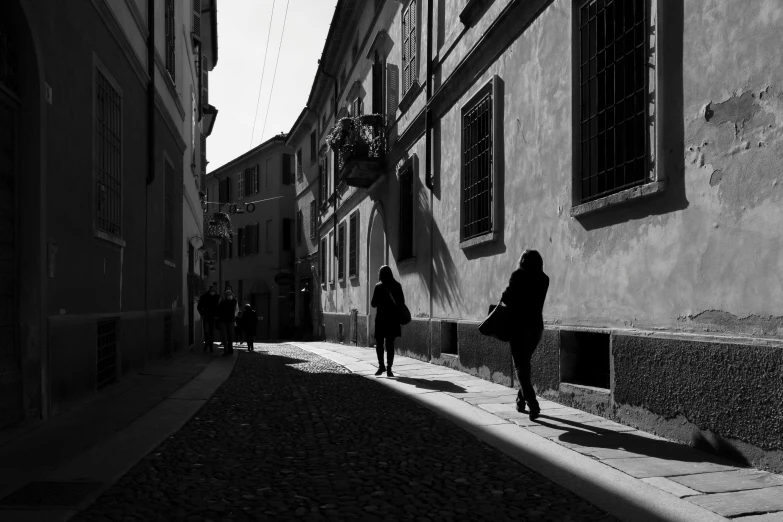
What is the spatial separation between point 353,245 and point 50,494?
62.1ft

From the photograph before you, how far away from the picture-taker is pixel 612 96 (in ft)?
23.5

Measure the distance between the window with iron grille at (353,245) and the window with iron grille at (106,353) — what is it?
12.9 m

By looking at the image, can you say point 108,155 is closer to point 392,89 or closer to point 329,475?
point 329,475

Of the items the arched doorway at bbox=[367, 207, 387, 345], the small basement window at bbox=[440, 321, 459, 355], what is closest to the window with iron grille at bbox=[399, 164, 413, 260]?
the small basement window at bbox=[440, 321, 459, 355]

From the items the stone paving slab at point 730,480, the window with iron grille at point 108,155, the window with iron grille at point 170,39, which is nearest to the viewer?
the stone paving slab at point 730,480

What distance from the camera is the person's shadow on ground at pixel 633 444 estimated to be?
5102mm

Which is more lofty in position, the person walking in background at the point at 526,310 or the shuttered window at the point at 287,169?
the shuttered window at the point at 287,169

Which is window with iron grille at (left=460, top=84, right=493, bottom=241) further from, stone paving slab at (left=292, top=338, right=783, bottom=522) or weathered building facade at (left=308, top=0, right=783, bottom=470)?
stone paving slab at (left=292, top=338, right=783, bottom=522)

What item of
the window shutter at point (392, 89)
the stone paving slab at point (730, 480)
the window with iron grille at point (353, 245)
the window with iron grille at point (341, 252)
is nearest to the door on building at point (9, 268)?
the stone paving slab at point (730, 480)

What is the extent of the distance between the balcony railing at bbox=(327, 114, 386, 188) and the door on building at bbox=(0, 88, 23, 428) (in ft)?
39.6

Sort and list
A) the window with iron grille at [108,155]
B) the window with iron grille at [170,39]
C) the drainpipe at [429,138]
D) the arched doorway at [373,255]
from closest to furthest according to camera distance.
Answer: the window with iron grille at [108,155], the drainpipe at [429,138], the window with iron grille at [170,39], the arched doorway at [373,255]

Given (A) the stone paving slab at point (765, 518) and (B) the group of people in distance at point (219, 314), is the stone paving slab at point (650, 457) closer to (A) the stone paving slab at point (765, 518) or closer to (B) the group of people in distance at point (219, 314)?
(A) the stone paving slab at point (765, 518)

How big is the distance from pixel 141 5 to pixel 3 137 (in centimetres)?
613

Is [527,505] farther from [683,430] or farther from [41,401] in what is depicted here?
[41,401]
